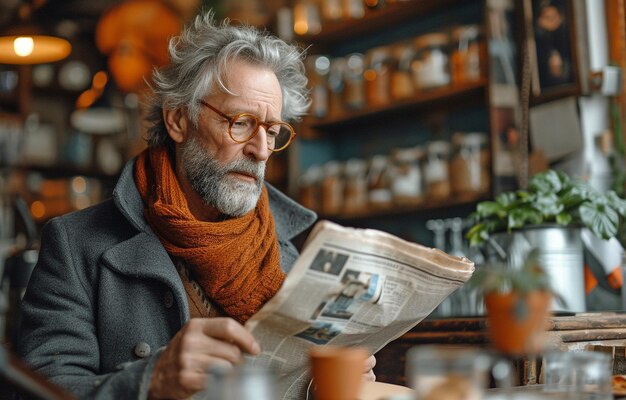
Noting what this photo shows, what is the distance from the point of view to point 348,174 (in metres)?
3.66

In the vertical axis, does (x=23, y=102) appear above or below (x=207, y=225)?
above

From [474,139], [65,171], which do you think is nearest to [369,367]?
[474,139]

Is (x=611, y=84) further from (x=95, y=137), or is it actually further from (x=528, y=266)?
(x=95, y=137)

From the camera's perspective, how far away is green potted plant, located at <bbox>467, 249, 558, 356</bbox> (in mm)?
878

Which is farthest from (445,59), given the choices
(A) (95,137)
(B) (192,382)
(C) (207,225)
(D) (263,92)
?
(A) (95,137)

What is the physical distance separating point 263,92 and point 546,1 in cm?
143

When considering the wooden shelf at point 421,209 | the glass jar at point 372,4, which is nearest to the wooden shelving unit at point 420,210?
the wooden shelf at point 421,209

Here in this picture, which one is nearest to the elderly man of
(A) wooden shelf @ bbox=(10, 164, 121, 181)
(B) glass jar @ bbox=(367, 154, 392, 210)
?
(B) glass jar @ bbox=(367, 154, 392, 210)

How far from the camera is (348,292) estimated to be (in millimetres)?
1106

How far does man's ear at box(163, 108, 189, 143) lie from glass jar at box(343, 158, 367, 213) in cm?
173

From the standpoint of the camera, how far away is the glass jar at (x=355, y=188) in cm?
358

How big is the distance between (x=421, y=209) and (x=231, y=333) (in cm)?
230

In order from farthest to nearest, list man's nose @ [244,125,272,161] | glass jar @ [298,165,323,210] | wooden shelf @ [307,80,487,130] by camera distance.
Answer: glass jar @ [298,165,323,210], wooden shelf @ [307,80,487,130], man's nose @ [244,125,272,161]

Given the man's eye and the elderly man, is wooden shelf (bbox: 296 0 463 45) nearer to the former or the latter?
the elderly man
